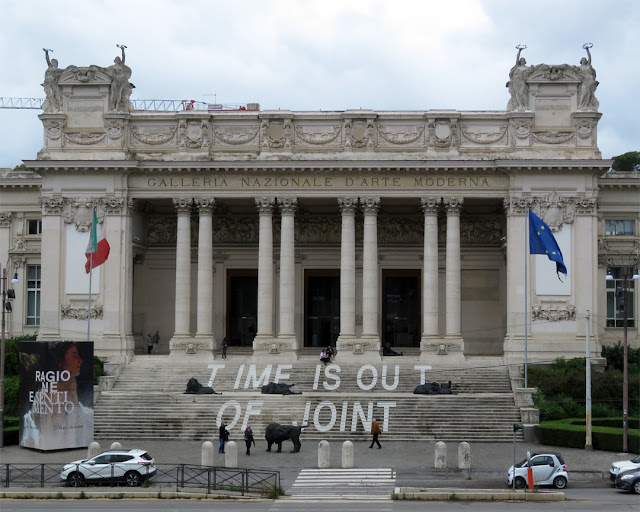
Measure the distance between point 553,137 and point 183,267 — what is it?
2638 cm

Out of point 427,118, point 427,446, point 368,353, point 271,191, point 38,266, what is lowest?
point 427,446

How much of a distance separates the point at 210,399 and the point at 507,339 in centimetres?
2068

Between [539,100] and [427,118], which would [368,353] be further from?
[539,100]

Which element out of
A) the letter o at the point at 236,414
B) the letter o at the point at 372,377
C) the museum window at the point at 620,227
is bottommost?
the letter o at the point at 236,414

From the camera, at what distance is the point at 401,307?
76250mm

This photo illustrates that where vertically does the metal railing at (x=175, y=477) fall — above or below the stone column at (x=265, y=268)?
below

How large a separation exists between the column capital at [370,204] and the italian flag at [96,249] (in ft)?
56.3

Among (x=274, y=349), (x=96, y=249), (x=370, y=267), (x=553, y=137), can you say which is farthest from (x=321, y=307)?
(x=553, y=137)

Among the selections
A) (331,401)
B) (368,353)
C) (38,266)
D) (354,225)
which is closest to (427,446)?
(331,401)

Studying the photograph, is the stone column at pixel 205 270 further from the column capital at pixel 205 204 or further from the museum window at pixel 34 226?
the museum window at pixel 34 226

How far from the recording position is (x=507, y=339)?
66.9 meters

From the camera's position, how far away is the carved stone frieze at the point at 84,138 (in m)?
69.1

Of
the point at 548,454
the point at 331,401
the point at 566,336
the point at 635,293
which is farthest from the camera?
the point at 635,293

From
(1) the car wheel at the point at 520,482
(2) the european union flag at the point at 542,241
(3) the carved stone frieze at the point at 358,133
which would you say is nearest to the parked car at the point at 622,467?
(1) the car wheel at the point at 520,482
